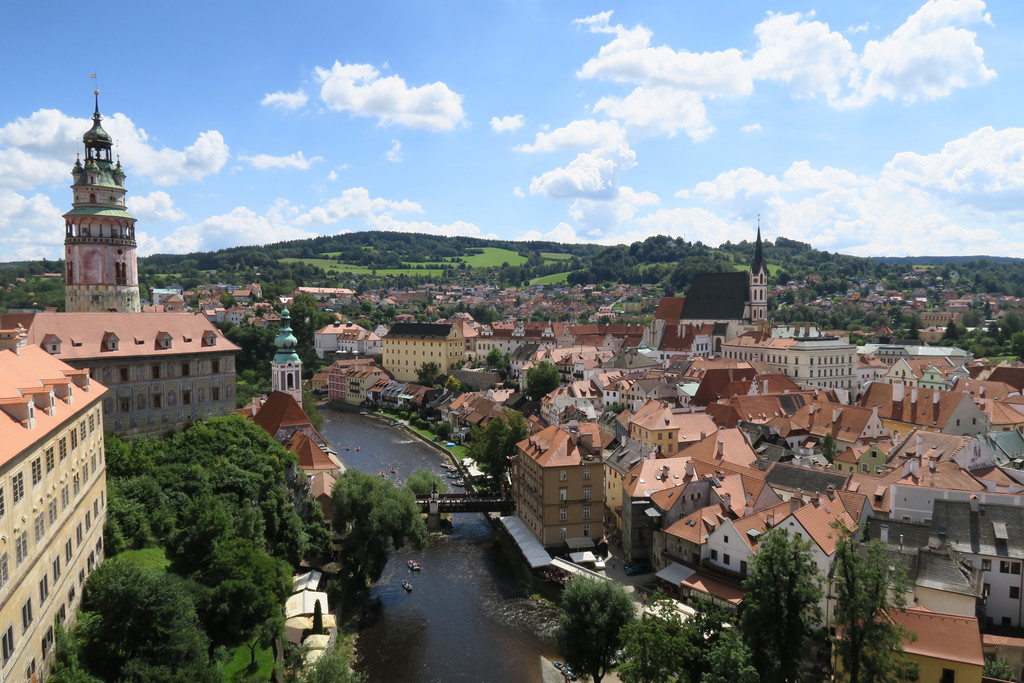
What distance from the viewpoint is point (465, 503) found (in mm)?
42531

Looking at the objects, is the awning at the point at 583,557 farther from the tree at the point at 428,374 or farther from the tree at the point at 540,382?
the tree at the point at 428,374

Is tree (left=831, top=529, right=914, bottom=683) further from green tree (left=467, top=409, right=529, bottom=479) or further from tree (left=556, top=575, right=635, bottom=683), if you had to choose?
green tree (left=467, top=409, right=529, bottom=479)

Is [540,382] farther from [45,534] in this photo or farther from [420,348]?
[45,534]

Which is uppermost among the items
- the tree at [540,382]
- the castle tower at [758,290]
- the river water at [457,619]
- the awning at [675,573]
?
the castle tower at [758,290]

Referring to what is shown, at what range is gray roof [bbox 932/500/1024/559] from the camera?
2666 centimetres

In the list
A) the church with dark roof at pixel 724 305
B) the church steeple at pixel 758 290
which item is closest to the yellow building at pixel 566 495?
the church with dark roof at pixel 724 305

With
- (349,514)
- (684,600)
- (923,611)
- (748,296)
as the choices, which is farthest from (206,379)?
(748,296)

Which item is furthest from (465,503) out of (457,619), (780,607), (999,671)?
(999,671)

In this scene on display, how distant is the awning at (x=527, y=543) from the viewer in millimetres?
34569

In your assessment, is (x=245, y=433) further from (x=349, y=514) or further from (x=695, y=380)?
(x=695, y=380)

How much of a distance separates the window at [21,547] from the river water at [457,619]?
44.1 ft

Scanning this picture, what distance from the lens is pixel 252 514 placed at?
87.0ft

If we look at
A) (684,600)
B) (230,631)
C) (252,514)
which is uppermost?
(252,514)

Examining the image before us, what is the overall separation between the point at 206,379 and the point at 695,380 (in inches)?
1726
